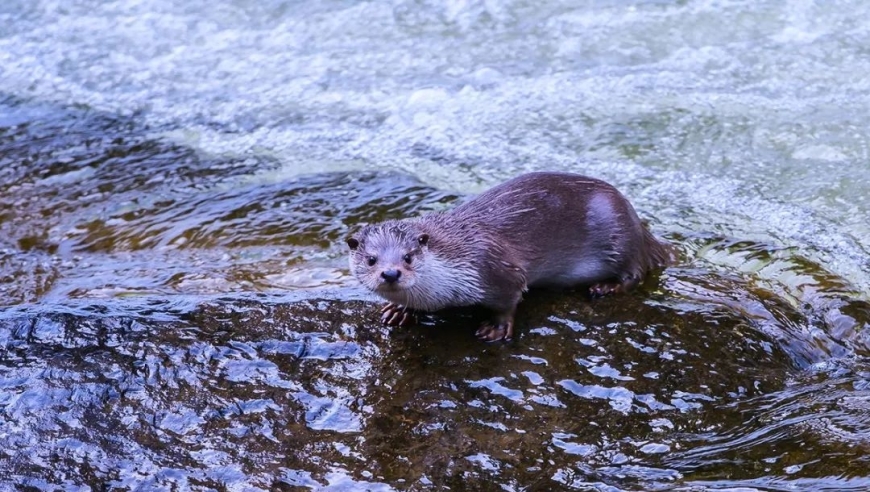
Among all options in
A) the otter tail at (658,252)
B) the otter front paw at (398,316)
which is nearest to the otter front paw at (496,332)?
the otter front paw at (398,316)

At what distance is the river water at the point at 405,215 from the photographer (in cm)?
378

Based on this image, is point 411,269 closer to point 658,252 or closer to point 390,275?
point 390,275

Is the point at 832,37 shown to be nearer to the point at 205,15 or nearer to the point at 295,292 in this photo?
the point at 295,292

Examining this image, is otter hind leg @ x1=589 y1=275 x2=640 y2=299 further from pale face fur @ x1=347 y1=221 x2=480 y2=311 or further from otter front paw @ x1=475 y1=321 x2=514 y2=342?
A: pale face fur @ x1=347 y1=221 x2=480 y2=311

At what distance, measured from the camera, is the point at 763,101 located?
7676 mm

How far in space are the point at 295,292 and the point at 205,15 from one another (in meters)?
6.87

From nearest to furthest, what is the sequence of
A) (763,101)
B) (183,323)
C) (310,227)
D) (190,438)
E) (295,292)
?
(190,438) < (183,323) < (295,292) < (310,227) < (763,101)

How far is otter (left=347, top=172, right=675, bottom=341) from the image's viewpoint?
4.49 metres

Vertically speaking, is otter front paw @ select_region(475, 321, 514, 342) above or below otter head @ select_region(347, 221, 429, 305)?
below

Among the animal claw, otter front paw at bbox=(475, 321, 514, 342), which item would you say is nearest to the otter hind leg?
the animal claw

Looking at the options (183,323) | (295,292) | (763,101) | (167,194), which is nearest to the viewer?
(183,323)

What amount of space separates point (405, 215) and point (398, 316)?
1.68 meters

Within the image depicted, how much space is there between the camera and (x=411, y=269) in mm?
4414

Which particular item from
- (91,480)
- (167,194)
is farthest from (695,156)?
(91,480)
